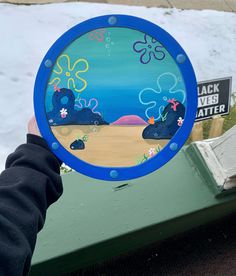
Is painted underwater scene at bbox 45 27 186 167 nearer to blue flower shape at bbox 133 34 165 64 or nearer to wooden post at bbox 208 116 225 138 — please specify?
blue flower shape at bbox 133 34 165 64

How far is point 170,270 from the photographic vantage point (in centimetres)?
157

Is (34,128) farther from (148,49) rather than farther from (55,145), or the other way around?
(148,49)

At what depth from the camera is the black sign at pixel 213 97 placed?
158 centimetres

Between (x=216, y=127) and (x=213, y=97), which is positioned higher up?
(x=213, y=97)

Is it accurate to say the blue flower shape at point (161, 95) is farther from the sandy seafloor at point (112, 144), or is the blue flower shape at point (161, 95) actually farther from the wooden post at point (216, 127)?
the wooden post at point (216, 127)

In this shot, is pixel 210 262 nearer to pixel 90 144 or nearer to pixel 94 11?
pixel 90 144

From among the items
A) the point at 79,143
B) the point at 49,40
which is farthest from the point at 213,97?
the point at 49,40

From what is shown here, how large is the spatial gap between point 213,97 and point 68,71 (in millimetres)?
839

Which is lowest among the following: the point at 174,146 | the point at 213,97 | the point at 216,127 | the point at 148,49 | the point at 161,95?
the point at 216,127

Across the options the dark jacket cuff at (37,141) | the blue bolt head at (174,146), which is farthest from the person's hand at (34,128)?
the blue bolt head at (174,146)

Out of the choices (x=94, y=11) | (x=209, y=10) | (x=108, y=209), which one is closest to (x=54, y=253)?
(x=108, y=209)

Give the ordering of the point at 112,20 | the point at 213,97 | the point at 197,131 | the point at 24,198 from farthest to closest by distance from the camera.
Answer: the point at 197,131 → the point at 213,97 → the point at 112,20 → the point at 24,198

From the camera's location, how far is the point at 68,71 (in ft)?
3.03

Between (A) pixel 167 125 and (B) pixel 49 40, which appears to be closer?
(A) pixel 167 125
